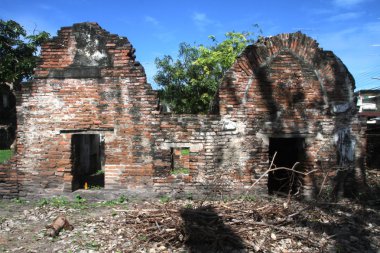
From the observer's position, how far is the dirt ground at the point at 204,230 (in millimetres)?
5141

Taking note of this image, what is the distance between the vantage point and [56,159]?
7723mm

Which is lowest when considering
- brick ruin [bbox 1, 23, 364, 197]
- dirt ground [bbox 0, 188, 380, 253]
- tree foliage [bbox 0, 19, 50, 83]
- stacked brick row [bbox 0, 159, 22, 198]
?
dirt ground [bbox 0, 188, 380, 253]

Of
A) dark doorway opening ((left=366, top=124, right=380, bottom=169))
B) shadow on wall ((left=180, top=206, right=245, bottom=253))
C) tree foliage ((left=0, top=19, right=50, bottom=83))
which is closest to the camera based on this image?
shadow on wall ((left=180, top=206, right=245, bottom=253))

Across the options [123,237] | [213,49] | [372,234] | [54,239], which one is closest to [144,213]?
[123,237]

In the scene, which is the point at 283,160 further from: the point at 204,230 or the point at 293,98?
the point at 204,230

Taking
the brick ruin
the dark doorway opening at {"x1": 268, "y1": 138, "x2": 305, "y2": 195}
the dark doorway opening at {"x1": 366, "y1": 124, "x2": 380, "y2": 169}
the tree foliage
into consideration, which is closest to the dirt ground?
the brick ruin

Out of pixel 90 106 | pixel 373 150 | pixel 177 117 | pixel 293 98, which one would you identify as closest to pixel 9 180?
pixel 90 106

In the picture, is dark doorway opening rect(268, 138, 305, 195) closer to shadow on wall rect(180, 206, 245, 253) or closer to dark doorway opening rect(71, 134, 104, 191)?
shadow on wall rect(180, 206, 245, 253)

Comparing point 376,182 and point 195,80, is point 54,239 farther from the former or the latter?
point 195,80

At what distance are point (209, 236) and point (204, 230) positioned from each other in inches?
4.8

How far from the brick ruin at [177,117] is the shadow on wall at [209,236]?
2.03m

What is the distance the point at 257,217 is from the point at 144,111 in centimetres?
350

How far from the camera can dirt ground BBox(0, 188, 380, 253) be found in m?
5.14

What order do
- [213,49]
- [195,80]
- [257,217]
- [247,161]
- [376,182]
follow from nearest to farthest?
[257,217]
[247,161]
[376,182]
[195,80]
[213,49]
